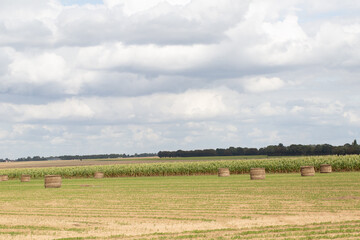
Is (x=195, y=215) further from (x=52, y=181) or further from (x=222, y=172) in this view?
(x=222, y=172)

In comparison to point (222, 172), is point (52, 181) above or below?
above

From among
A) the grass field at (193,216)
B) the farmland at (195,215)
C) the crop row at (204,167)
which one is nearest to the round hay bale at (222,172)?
the crop row at (204,167)

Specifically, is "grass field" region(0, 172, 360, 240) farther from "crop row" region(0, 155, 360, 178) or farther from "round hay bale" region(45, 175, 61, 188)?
"crop row" region(0, 155, 360, 178)

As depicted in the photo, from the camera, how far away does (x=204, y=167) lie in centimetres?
6400

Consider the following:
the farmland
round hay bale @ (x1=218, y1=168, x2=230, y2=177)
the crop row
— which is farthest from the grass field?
the crop row

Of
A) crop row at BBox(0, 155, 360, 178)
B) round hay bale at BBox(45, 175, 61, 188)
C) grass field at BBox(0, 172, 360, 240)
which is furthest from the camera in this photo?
crop row at BBox(0, 155, 360, 178)

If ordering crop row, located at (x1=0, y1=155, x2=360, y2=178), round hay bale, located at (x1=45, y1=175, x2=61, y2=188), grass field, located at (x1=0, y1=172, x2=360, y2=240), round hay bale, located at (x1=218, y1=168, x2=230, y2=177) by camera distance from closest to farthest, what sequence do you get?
grass field, located at (x1=0, y1=172, x2=360, y2=240) < round hay bale, located at (x1=45, y1=175, x2=61, y2=188) < round hay bale, located at (x1=218, y1=168, x2=230, y2=177) < crop row, located at (x1=0, y1=155, x2=360, y2=178)

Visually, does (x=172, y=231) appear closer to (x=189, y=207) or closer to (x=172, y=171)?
(x=189, y=207)

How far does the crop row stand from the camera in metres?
58.1

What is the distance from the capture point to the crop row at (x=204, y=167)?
191ft

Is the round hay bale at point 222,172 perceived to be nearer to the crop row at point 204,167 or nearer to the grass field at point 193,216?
the crop row at point 204,167

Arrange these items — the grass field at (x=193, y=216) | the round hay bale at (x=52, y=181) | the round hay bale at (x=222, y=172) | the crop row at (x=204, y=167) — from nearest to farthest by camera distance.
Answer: the grass field at (x=193, y=216) < the round hay bale at (x=52, y=181) < the round hay bale at (x=222, y=172) < the crop row at (x=204, y=167)

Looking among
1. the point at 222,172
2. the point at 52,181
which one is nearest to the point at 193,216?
the point at 52,181

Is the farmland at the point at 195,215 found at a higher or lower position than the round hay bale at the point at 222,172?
lower
